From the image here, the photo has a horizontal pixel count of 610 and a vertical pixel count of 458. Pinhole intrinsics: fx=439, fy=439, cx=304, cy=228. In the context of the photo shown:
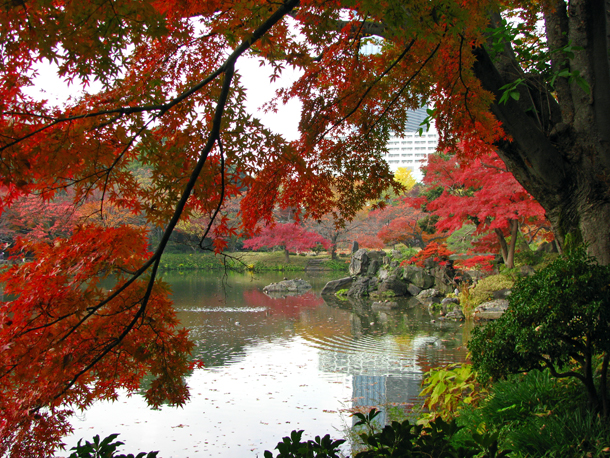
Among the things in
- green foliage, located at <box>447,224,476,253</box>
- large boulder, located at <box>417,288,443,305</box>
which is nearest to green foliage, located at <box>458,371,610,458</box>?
large boulder, located at <box>417,288,443,305</box>

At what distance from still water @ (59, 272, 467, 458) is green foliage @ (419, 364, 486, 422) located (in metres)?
0.48

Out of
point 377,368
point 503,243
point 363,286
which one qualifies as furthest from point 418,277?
point 377,368

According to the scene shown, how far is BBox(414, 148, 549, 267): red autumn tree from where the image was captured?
9016 mm

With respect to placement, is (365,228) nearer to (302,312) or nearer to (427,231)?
(427,231)

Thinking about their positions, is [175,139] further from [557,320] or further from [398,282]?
[398,282]

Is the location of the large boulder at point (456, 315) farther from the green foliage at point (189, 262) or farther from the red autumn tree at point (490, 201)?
the green foliage at point (189, 262)

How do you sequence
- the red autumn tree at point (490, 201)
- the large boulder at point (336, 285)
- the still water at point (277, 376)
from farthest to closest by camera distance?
the large boulder at point (336, 285), the red autumn tree at point (490, 201), the still water at point (277, 376)

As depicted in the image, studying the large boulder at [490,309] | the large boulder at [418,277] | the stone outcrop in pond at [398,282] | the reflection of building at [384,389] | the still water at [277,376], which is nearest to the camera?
the still water at [277,376]

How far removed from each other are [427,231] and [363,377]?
10335 millimetres

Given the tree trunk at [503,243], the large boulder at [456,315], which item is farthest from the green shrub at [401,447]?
the tree trunk at [503,243]

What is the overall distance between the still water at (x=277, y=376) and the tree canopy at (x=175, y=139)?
20.5 inches

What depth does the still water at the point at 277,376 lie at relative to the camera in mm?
4148

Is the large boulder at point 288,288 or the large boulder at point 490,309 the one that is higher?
the large boulder at point 490,309

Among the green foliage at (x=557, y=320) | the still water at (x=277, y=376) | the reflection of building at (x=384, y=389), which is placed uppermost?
the green foliage at (x=557, y=320)
